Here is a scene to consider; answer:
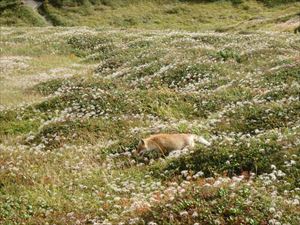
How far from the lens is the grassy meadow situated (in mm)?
11391

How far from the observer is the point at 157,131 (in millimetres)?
18422

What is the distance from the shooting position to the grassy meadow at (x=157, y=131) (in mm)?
11391

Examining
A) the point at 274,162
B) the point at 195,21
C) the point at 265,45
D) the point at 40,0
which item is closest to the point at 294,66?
the point at 265,45

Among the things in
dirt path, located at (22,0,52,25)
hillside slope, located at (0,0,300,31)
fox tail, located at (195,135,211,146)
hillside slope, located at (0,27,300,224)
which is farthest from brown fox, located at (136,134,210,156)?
dirt path, located at (22,0,52,25)

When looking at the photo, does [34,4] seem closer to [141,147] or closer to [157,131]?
[157,131]

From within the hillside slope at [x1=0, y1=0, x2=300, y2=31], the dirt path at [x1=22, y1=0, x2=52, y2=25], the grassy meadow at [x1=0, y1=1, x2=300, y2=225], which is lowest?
the hillside slope at [x1=0, y1=0, x2=300, y2=31]

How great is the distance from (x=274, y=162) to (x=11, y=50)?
4288 cm

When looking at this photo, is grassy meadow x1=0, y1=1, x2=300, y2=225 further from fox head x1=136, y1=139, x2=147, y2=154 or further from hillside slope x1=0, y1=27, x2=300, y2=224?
fox head x1=136, y1=139, x2=147, y2=154

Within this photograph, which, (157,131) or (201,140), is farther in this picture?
(157,131)

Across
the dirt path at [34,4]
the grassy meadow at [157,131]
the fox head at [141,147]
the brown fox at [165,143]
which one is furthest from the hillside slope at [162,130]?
the dirt path at [34,4]

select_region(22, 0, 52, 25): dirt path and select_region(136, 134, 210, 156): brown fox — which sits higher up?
select_region(136, 134, 210, 156): brown fox

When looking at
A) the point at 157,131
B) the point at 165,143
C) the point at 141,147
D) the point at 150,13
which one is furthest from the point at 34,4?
the point at 165,143

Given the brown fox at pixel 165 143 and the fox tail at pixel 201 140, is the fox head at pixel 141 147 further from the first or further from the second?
the fox tail at pixel 201 140

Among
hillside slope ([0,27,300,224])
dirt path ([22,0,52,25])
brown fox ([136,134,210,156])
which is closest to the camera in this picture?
hillside slope ([0,27,300,224])
